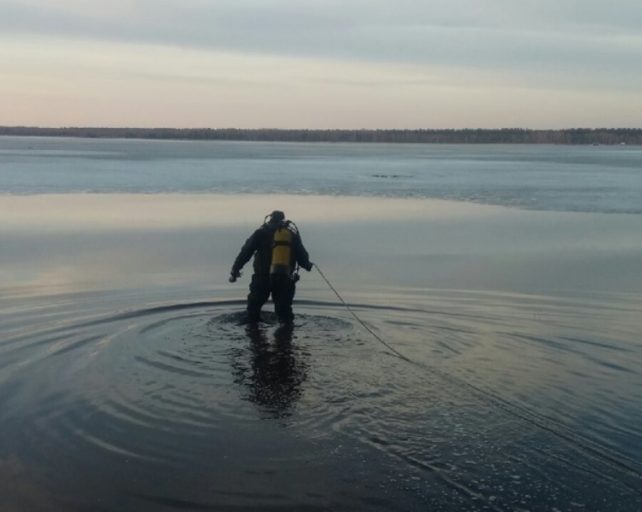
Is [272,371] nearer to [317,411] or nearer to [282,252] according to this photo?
[317,411]

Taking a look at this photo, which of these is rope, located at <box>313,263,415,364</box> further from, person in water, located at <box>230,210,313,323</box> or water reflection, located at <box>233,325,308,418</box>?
water reflection, located at <box>233,325,308,418</box>

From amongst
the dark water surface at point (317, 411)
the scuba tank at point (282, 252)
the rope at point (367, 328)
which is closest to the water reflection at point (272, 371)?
the dark water surface at point (317, 411)

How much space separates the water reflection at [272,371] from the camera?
8.45 metres

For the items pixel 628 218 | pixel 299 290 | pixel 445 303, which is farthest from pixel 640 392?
pixel 628 218

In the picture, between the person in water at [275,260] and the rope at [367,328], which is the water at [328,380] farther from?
the person in water at [275,260]

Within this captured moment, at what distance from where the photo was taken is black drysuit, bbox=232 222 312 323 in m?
11.7

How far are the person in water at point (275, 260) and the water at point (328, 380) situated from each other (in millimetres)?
408

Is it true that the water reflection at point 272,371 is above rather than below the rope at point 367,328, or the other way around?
below

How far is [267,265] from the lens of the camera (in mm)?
11688

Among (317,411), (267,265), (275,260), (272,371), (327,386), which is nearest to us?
(317,411)

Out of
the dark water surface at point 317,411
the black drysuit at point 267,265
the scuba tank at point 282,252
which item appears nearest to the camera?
the dark water surface at point 317,411

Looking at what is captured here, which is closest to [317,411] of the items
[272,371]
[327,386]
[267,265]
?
[327,386]

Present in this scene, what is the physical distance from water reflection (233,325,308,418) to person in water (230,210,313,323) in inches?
17.3

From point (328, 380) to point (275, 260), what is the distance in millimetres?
2837
